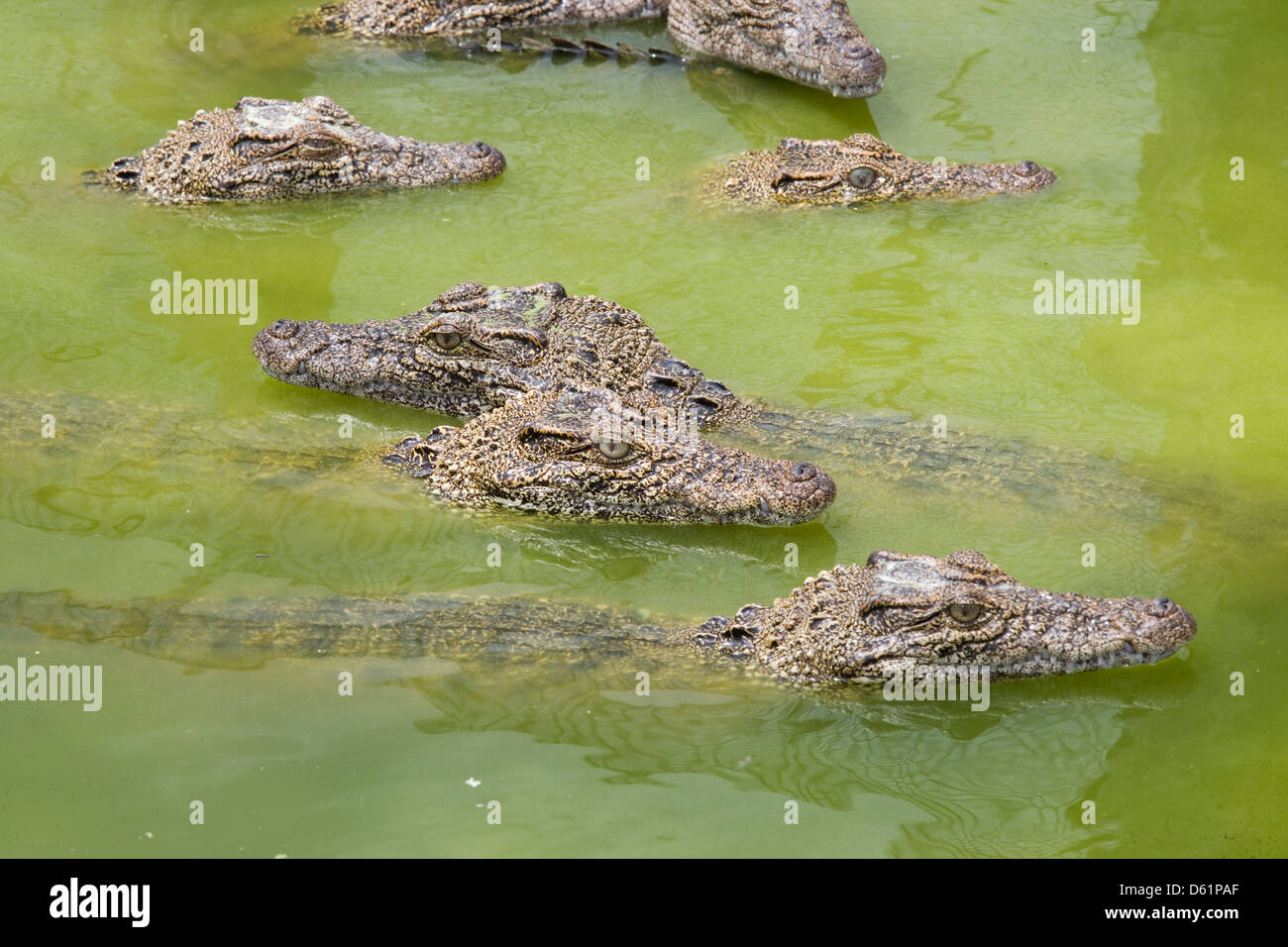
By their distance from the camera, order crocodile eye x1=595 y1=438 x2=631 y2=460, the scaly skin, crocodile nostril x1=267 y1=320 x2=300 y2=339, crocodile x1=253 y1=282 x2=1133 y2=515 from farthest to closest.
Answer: the scaly skin, crocodile nostril x1=267 y1=320 x2=300 y2=339, crocodile x1=253 y1=282 x2=1133 y2=515, crocodile eye x1=595 y1=438 x2=631 y2=460

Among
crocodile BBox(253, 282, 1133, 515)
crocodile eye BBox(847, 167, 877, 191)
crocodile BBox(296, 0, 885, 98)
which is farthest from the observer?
crocodile BBox(296, 0, 885, 98)

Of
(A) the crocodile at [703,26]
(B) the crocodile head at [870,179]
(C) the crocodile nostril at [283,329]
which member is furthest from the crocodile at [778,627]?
(A) the crocodile at [703,26]

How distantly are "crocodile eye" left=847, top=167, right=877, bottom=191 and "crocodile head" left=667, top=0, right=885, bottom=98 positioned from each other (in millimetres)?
1311

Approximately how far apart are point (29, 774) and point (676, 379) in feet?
13.5

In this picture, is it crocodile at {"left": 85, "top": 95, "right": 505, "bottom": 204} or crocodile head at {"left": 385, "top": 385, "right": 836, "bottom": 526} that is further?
crocodile at {"left": 85, "top": 95, "right": 505, "bottom": 204}

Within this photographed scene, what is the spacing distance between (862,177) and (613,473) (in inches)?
162

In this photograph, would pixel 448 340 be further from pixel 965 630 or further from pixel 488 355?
pixel 965 630

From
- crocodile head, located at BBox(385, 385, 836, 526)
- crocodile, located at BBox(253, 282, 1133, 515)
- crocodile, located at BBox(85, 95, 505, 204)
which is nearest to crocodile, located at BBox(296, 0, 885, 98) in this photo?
crocodile, located at BBox(85, 95, 505, 204)

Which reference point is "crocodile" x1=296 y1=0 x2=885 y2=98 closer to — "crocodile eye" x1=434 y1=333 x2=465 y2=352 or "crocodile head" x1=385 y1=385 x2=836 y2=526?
"crocodile eye" x1=434 y1=333 x2=465 y2=352

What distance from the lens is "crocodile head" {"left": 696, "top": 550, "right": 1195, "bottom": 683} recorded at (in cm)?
607

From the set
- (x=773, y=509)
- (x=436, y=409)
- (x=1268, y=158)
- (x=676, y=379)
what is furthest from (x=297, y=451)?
(x=1268, y=158)

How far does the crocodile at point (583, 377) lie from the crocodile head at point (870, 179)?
2.32m

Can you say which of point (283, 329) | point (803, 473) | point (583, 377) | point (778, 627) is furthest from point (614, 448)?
point (283, 329)

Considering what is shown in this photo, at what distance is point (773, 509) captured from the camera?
7.15 metres
